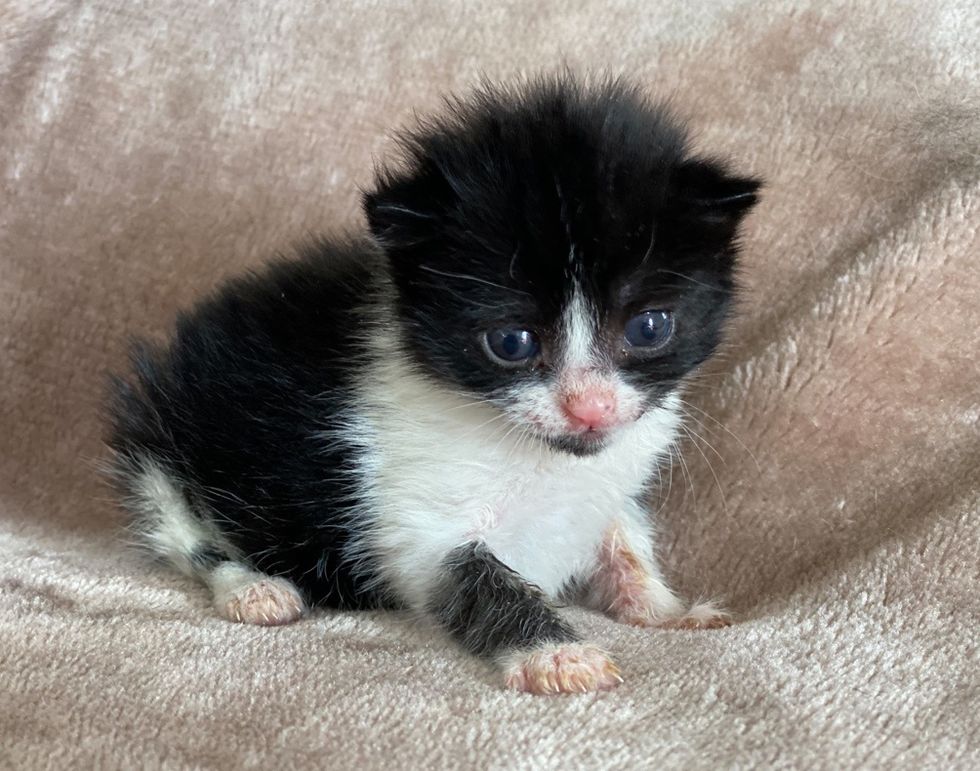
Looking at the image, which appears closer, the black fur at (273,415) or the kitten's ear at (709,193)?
the kitten's ear at (709,193)

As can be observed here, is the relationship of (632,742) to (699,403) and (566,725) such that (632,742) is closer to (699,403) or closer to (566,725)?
(566,725)

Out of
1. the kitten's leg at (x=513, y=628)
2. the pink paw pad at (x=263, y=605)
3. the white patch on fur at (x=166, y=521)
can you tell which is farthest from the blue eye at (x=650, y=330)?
the white patch on fur at (x=166, y=521)

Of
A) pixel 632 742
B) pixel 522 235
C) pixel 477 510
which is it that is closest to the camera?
pixel 632 742

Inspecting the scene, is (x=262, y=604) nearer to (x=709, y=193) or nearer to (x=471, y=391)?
(x=471, y=391)

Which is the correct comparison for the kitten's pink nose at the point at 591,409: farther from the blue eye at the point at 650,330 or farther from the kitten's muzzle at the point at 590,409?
the blue eye at the point at 650,330

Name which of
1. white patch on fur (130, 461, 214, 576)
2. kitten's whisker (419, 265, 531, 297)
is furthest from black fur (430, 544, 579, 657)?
white patch on fur (130, 461, 214, 576)

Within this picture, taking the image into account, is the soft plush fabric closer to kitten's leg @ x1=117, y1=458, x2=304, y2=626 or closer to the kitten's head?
kitten's leg @ x1=117, y1=458, x2=304, y2=626

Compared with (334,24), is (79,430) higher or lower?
lower

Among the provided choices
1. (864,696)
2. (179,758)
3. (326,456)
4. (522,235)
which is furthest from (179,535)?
(864,696)
